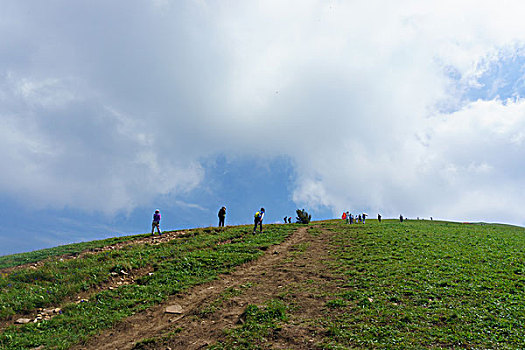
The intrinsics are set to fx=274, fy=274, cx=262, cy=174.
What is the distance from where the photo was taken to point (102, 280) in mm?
16391

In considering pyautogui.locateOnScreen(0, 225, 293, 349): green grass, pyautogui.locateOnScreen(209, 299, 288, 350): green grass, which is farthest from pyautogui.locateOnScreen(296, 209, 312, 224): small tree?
pyautogui.locateOnScreen(209, 299, 288, 350): green grass

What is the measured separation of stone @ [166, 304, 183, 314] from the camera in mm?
12594

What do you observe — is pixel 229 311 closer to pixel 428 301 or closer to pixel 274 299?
pixel 274 299

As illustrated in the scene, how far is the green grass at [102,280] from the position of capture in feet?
38.1

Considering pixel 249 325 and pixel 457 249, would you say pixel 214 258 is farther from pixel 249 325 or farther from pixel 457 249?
pixel 457 249

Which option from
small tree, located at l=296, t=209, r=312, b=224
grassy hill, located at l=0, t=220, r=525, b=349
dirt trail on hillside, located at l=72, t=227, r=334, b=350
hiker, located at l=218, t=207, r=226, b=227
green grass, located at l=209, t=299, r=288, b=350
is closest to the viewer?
green grass, located at l=209, t=299, r=288, b=350

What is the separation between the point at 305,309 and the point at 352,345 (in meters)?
3.08

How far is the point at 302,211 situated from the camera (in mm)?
48406

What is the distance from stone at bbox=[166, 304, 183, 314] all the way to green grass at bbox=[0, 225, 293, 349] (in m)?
1.20

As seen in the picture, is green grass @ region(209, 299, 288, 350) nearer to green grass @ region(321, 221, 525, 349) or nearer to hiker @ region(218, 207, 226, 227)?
green grass @ region(321, 221, 525, 349)

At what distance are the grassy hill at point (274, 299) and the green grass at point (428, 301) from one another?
5cm

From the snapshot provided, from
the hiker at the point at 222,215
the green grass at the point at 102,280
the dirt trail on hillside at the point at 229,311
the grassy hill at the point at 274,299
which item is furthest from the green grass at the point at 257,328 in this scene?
the hiker at the point at 222,215

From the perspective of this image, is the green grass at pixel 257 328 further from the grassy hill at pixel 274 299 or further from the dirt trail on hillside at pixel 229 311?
the dirt trail on hillside at pixel 229 311

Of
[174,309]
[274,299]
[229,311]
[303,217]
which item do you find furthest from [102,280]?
[303,217]
